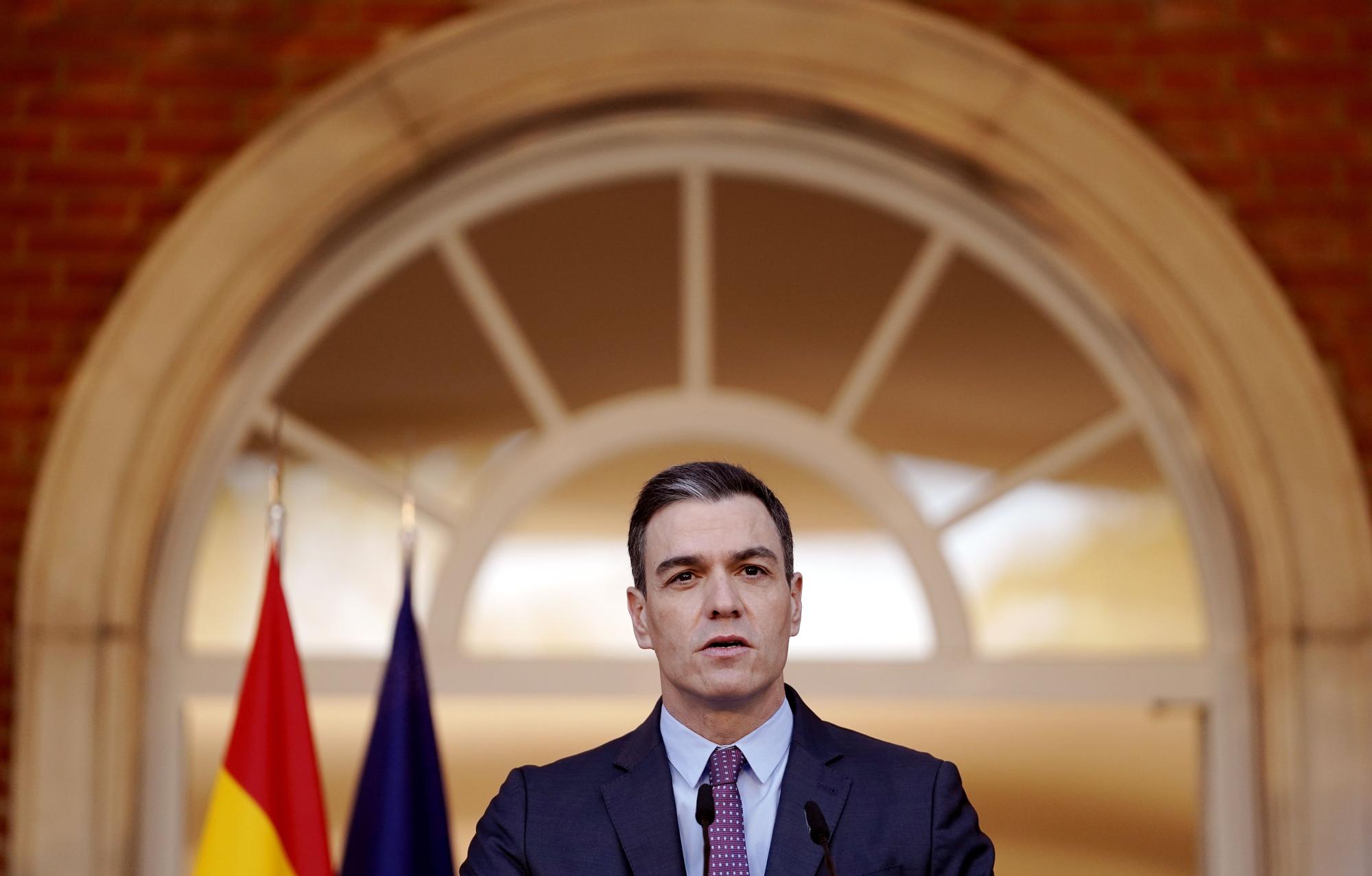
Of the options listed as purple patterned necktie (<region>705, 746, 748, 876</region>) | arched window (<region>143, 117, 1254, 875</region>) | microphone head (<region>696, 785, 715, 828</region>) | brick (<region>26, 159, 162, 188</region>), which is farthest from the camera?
brick (<region>26, 159, 162, 188</region>)

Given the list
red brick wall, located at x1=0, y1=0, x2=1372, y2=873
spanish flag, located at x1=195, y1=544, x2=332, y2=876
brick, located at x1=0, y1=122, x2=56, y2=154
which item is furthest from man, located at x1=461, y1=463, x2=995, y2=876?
brick, located at x1=0, y1=122, x2=56, y2=154

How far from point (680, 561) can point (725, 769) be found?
23cm

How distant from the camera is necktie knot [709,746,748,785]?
1612 mm

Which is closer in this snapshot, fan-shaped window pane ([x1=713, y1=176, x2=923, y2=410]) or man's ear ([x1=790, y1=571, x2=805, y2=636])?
man's ear ([x1=790, y1=571, x2=805, y2=636])

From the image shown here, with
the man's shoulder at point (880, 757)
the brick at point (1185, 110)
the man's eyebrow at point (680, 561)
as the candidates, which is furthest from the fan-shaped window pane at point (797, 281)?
the man's eyebrow at point (680, 561)

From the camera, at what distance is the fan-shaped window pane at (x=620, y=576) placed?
3.57 meters

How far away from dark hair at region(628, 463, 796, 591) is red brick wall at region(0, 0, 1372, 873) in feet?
7.51

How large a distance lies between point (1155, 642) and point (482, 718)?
1602mm

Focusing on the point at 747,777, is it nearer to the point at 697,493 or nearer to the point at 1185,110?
the point at 697,493

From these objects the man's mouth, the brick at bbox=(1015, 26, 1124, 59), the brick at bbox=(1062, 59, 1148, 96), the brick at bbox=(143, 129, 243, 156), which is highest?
the brick at bbox=(1015, 26, 1124, 59)

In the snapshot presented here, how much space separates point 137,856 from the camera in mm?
3465

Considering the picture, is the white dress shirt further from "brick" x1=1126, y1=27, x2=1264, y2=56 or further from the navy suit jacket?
"brick" x1=1126, y1=27, x2=1264, y2=56

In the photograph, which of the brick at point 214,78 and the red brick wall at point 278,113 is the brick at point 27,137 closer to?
the red brick wall at point 278,113

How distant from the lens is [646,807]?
5.38 ft
